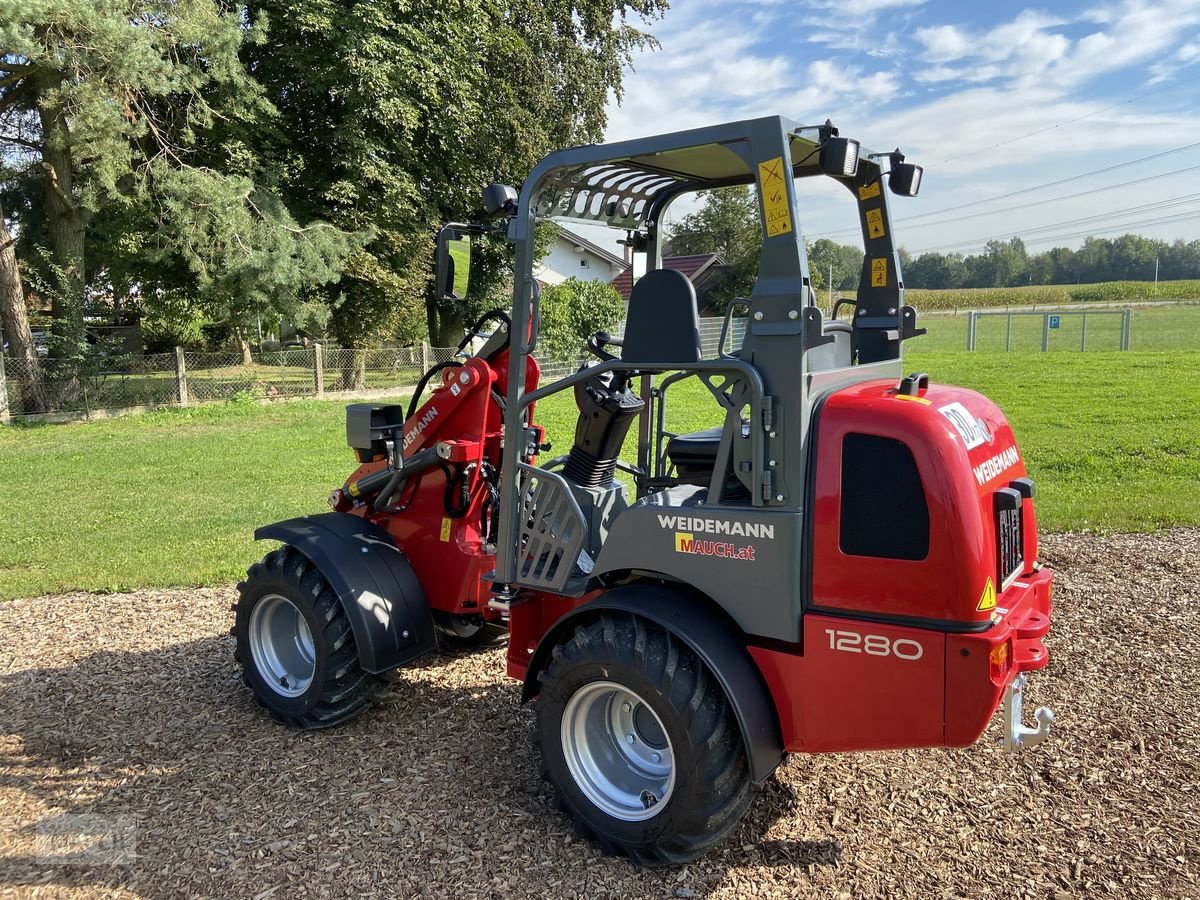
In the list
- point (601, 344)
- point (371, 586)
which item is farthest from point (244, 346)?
point (601, 344)

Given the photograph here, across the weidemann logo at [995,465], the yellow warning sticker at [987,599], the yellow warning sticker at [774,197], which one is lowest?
the yellow warning sticker at [987,599]

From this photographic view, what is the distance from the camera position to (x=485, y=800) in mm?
3627

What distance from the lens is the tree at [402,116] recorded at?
17250 mm

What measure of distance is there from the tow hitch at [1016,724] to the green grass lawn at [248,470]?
5148mm

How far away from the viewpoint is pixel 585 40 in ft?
78.9

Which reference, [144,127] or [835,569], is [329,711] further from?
[144,127]

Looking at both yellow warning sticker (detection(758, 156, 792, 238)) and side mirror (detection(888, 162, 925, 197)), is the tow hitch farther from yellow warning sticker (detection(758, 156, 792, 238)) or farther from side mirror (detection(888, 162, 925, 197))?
side mirror (detection(888, 162, 925, 197))

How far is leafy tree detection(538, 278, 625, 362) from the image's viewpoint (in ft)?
66.7

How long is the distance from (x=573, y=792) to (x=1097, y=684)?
2.93m

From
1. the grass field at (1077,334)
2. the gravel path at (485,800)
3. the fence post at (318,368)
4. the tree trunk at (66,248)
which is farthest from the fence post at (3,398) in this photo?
the grass field at (1077,334)

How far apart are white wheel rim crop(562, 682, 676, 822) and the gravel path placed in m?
0.22

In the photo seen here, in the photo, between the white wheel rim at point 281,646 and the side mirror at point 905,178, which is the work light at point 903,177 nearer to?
the side mirror at point 905,178

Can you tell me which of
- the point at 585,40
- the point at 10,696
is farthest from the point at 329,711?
the point at 585,40

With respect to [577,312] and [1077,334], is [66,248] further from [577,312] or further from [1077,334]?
[1077,334]
